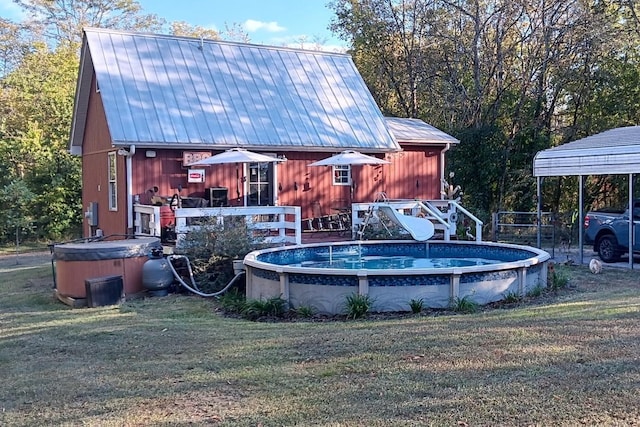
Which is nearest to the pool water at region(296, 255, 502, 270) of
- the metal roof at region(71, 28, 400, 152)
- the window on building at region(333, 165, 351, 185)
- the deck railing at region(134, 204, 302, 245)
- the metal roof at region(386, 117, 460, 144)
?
the deck railing at region(134, 204, 302, 245)

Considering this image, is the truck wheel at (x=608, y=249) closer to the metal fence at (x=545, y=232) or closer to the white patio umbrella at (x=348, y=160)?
the metal fence at (x=545, y=232)

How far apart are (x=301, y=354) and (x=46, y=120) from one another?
24465mm

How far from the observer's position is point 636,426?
4.15m

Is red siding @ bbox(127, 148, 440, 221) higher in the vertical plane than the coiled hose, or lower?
higher

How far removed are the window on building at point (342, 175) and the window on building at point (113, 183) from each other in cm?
617

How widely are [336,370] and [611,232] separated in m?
11.2

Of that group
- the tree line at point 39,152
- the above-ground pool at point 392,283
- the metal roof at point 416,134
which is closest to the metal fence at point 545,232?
the metal roof at point 416,134

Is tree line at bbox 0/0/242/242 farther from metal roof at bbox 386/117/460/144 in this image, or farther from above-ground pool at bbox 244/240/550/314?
above-ground pool at bbox 244/240/550/314

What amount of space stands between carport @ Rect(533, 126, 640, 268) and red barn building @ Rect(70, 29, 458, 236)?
4763 mm

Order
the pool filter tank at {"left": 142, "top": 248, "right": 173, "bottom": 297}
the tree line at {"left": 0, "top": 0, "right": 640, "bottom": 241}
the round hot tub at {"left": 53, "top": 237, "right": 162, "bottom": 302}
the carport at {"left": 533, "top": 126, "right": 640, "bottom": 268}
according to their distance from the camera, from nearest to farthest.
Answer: the round hot tub at {"left": 53, "top": 237, "right": 162, "bottom": 302}
the pool filter tank at {"left": 142, "top": 248, "right": 173, "bottom": 297}
the carport at {"left": 533, "top": 126, "right": 640, "bottom": 268}
the tree line at {"left": 0, "top": 0, "right": 640, "bottom": 241}

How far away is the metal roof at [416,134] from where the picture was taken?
19.8 meters

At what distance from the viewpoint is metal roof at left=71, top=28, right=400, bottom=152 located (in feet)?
53.0

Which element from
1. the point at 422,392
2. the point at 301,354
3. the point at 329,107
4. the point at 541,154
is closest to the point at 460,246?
the point at 541,154

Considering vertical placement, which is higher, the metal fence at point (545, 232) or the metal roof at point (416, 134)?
the metal roof at point (416, 134)
